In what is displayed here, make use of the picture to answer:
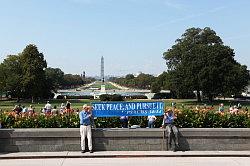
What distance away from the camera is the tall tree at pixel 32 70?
79.1 meters

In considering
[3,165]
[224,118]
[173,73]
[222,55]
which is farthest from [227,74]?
[3,165]

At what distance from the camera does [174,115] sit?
615 inches

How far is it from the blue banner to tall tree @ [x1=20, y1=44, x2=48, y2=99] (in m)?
64.4

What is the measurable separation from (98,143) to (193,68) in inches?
2434

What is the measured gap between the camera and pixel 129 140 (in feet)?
49.1

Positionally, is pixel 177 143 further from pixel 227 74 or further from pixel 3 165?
pixel 227 74

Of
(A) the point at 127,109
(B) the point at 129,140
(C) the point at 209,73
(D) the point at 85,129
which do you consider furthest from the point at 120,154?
(C) the point at 209,73

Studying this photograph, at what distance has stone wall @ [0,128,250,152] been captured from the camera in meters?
14.8

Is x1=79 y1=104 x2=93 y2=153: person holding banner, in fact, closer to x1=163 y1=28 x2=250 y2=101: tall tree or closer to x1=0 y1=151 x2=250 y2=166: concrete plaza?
x1=0 y1=151 x2=250 y2=166: concrete plaza

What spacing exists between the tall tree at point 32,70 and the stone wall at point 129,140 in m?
64.9

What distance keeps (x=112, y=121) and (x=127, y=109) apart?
713 mm

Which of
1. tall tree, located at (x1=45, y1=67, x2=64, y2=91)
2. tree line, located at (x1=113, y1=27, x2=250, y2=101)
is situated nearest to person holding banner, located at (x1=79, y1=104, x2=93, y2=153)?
tree line, located at (x1=113, y1=27, x2=250, y2=101)

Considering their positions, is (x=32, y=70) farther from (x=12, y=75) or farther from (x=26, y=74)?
(x=12, y=75)

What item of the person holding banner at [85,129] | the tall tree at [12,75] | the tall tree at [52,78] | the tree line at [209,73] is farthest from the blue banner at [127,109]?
the tall tree at [52,78]
